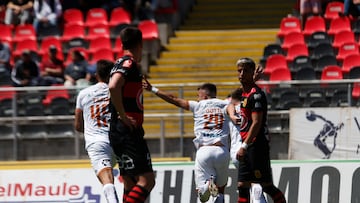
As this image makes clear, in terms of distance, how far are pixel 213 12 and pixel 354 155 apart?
28.9 feet

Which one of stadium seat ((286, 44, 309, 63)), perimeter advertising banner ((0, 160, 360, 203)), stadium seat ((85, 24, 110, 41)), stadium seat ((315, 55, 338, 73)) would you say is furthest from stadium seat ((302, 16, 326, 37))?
perimeter advertising banner ((0, 160, 360, 203))

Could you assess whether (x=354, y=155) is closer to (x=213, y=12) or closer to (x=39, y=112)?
(x=39, y=112)

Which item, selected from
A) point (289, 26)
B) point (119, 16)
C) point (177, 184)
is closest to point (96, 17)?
point (119, 16)

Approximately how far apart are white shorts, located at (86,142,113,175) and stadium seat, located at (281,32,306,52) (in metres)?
9.16

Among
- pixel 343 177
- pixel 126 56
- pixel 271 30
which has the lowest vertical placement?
pixel 343 177

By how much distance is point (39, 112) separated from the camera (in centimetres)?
1827

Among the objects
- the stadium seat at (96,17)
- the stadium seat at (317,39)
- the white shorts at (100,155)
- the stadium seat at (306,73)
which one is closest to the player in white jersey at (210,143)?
the white shorts at (100,155)

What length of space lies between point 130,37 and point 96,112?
192cm

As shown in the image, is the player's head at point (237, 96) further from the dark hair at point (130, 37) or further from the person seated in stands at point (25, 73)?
the person seated in stands at point (25, 73)

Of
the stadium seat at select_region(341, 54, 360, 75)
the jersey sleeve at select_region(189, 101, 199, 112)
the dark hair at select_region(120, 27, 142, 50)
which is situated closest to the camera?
the dark hair at select_region(120, 27, 142, 50)

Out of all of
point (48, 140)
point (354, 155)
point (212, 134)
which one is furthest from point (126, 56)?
point (48, 140)

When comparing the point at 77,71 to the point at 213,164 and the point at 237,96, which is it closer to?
the point at 237,96

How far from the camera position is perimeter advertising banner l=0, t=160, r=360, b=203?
14992 millimetres

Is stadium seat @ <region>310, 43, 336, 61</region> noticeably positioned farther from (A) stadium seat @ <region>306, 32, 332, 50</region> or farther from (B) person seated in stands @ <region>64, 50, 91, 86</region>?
(B) person seated in stands @ <region>64, 50, 91, 86</region>
